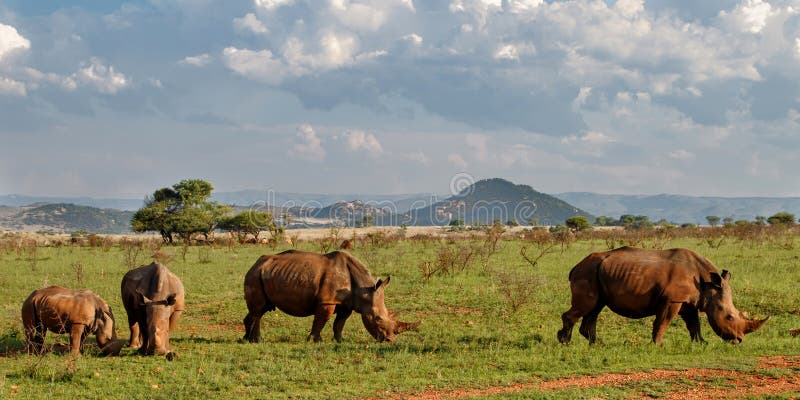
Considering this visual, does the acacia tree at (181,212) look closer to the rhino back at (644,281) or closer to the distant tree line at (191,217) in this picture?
the distant tree line at (191,217)

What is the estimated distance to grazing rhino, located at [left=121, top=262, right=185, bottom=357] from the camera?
11.5 metres

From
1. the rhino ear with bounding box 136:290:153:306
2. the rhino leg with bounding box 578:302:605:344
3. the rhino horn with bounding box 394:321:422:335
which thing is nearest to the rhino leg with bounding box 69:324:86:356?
the rhino ear with bounding box 136:290:153:306

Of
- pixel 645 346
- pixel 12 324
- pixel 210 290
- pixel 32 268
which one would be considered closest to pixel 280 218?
pixel 32 268

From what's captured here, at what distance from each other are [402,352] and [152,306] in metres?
4.47

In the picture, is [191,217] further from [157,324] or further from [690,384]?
[690,384]

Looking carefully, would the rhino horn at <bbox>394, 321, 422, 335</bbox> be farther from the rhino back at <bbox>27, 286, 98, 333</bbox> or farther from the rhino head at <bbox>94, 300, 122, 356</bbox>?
the rhino back at <bbox>27, 286, 98, 333</bbox>

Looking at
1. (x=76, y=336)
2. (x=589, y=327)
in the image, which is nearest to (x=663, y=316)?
(x=589, y=327)

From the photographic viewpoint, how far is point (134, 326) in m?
12.9

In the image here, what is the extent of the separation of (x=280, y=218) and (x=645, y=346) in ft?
197

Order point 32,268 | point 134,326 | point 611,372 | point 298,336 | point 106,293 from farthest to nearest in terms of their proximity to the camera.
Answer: point 32,268 < point 106,293 < point 298,336 < point 134,326 < point 611,372

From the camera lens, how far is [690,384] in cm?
955

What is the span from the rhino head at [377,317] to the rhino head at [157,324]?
3.60 metres

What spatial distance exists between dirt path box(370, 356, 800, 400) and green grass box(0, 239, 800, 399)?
10.7 inches

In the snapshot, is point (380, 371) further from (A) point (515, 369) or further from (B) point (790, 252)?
(B) point (790, 252)
